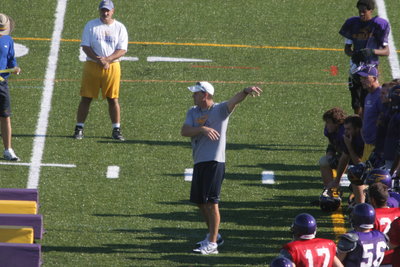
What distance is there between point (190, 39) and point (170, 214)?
21.7 feet

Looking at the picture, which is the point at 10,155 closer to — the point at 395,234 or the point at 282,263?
the point at 395,234

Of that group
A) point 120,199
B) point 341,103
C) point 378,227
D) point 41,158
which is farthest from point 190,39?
point 378,227

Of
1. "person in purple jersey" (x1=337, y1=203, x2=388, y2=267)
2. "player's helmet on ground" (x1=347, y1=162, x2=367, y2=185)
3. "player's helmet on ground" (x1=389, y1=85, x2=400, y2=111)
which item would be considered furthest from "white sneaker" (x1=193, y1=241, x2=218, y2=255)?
"person in purple jersey" (x1=337, y1=203, x2=388, y2=267)

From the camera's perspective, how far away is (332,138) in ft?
36.7

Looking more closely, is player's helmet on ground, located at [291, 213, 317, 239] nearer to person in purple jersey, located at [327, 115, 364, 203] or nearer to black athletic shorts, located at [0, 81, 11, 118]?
person in purple jersey, located at [327, 115, 364, 203]

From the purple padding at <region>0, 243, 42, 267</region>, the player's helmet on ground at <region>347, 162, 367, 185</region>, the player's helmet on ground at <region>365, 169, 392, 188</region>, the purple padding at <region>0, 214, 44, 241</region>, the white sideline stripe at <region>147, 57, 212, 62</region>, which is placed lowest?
the purple padding at <region>0, 243, 42, 267</region>

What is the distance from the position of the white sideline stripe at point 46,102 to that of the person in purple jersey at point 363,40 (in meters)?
4.02

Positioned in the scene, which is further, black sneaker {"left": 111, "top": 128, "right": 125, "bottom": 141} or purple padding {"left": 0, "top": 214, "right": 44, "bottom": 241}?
A: black sneaker {"left": 111, "top": 128, "right": 125, "bottom": 141}

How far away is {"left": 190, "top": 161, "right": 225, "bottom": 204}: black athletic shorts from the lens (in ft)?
31.7

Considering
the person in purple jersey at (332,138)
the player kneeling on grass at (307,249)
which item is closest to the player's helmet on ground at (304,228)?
the player kneeling on grass at (307,249)

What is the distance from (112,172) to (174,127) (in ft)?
6.32

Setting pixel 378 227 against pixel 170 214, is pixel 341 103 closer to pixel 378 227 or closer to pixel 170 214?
pixel 170 214

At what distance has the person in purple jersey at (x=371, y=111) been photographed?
1055 centimetres

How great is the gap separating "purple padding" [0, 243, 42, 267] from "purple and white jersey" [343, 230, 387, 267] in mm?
2805
